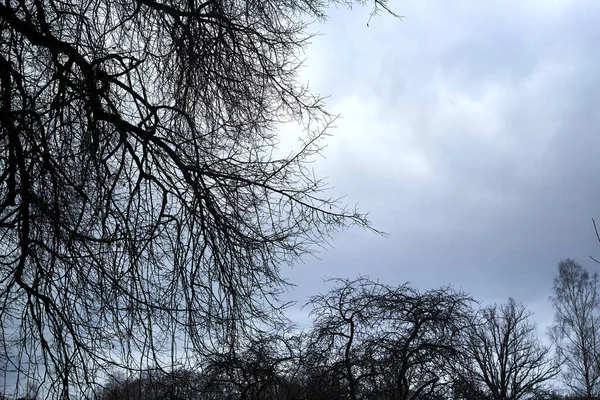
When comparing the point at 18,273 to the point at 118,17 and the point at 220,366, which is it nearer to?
the point at 220,366

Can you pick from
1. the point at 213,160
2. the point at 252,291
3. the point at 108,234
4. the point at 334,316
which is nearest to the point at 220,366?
the point at 252,291

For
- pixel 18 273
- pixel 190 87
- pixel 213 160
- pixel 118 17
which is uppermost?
pixel 118 17

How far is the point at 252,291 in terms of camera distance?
14.4ft

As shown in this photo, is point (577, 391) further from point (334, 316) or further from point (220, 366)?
point (220, 366)

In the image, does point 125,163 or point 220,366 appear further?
point 125,163

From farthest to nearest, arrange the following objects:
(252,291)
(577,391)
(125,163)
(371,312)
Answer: (577,391), (371,312), (125,163), (252,291)

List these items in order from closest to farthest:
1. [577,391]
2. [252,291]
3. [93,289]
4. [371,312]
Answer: [93,289], [252,291], [371,312], [577,391]

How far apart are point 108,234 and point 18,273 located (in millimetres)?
797

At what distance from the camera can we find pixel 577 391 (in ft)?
63.6

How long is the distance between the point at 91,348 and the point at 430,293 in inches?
141

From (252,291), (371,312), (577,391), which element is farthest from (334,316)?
(577,391)

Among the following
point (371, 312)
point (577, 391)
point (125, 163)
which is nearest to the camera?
point (125, 163)

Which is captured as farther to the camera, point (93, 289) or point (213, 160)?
point (213, 160)

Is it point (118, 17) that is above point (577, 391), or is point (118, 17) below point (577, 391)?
above
